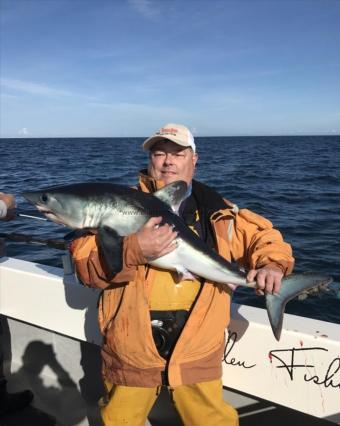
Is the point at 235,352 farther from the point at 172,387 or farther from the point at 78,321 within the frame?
the point at 78,321

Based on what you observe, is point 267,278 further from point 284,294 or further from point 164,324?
point 164,324

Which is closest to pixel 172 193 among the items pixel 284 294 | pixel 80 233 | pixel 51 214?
pixel 80 233

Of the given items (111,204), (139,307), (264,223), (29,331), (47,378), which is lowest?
(47,378)

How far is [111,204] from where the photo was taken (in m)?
2.72

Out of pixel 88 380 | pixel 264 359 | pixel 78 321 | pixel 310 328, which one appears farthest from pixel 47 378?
pixel 310 328

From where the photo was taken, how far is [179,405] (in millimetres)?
2895

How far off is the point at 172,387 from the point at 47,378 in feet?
8.02

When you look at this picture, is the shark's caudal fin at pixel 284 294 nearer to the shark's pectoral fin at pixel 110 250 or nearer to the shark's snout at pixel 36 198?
the shark's pectoral fin at pixel 110 250

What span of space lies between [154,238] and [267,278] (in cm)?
83

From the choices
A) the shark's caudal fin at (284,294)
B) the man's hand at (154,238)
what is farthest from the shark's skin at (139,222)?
the man's hand at (154,238)

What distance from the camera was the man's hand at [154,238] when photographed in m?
2.57

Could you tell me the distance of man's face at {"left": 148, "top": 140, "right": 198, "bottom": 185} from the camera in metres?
3.26

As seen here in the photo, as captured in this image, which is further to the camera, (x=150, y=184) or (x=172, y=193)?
(x=150, y=184)

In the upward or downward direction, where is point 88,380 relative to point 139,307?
downward
